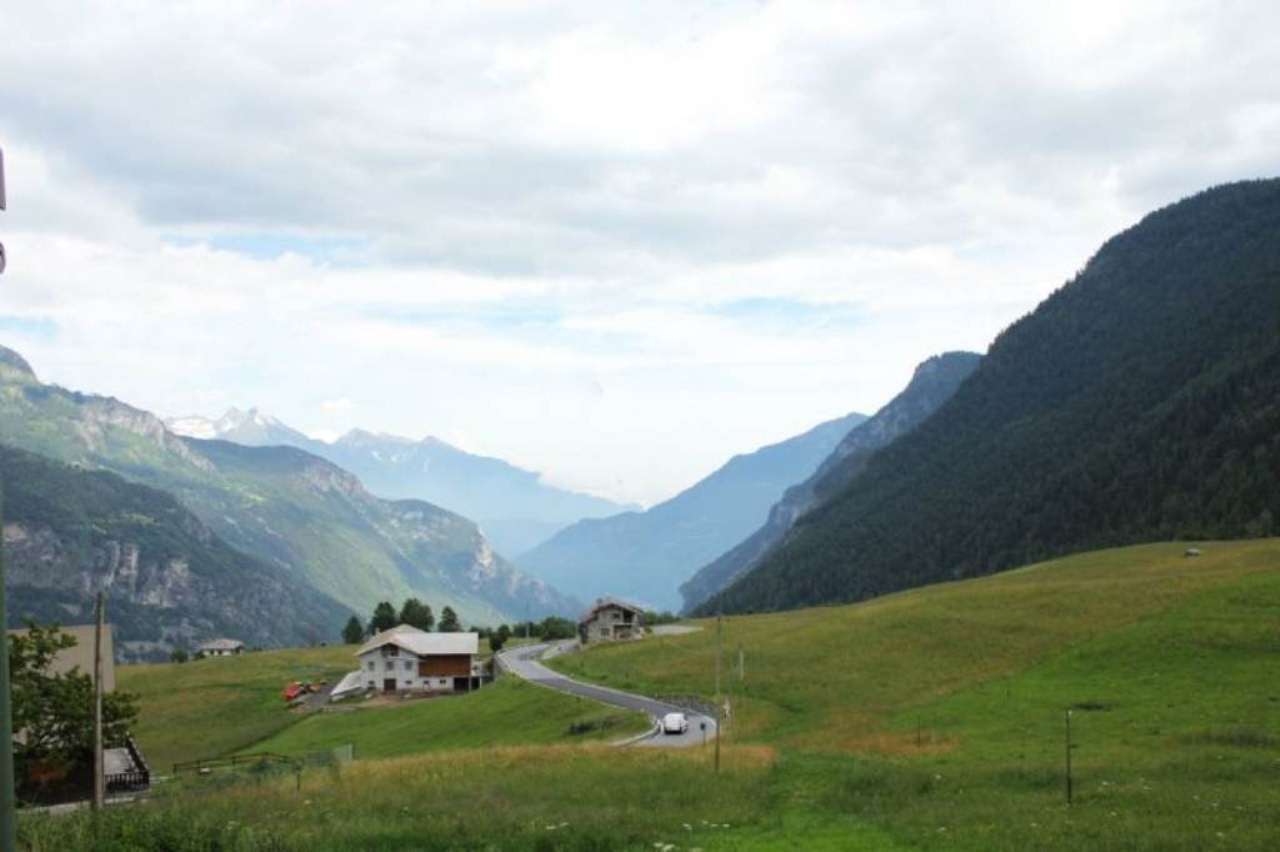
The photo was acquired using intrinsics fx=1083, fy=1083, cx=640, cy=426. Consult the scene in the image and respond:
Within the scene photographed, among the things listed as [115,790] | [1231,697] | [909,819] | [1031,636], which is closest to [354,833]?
[909,819]

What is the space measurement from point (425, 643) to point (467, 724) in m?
45.8

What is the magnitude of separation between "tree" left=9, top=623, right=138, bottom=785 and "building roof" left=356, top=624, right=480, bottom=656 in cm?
6953

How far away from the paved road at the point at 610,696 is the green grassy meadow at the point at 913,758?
2409 mm

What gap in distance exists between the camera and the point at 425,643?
125000mm

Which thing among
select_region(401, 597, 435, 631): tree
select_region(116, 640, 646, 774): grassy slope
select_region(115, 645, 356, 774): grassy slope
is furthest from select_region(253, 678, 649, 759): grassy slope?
select_region(401, 597, 435, 631): tree

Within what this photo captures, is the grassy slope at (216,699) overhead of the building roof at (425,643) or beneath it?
beneath

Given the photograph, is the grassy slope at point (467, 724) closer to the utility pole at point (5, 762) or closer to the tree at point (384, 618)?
the utility pole at point (5, 762)

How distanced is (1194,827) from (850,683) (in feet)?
139

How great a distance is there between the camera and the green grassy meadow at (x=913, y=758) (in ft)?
103

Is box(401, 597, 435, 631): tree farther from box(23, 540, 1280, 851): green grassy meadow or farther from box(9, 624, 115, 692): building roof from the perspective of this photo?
box(9, 624, 115, 692): building roof

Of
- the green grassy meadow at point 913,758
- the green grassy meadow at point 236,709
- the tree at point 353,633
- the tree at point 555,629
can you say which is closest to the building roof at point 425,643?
the green grassy meadow at point 236,709

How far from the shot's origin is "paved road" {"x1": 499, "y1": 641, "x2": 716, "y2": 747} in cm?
6204

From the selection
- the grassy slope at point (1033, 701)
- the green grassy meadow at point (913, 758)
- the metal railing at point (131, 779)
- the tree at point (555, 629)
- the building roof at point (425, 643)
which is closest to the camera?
the green grassy meadow at point (913, 758)

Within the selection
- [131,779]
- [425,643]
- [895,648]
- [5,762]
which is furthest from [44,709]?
[425,643]
